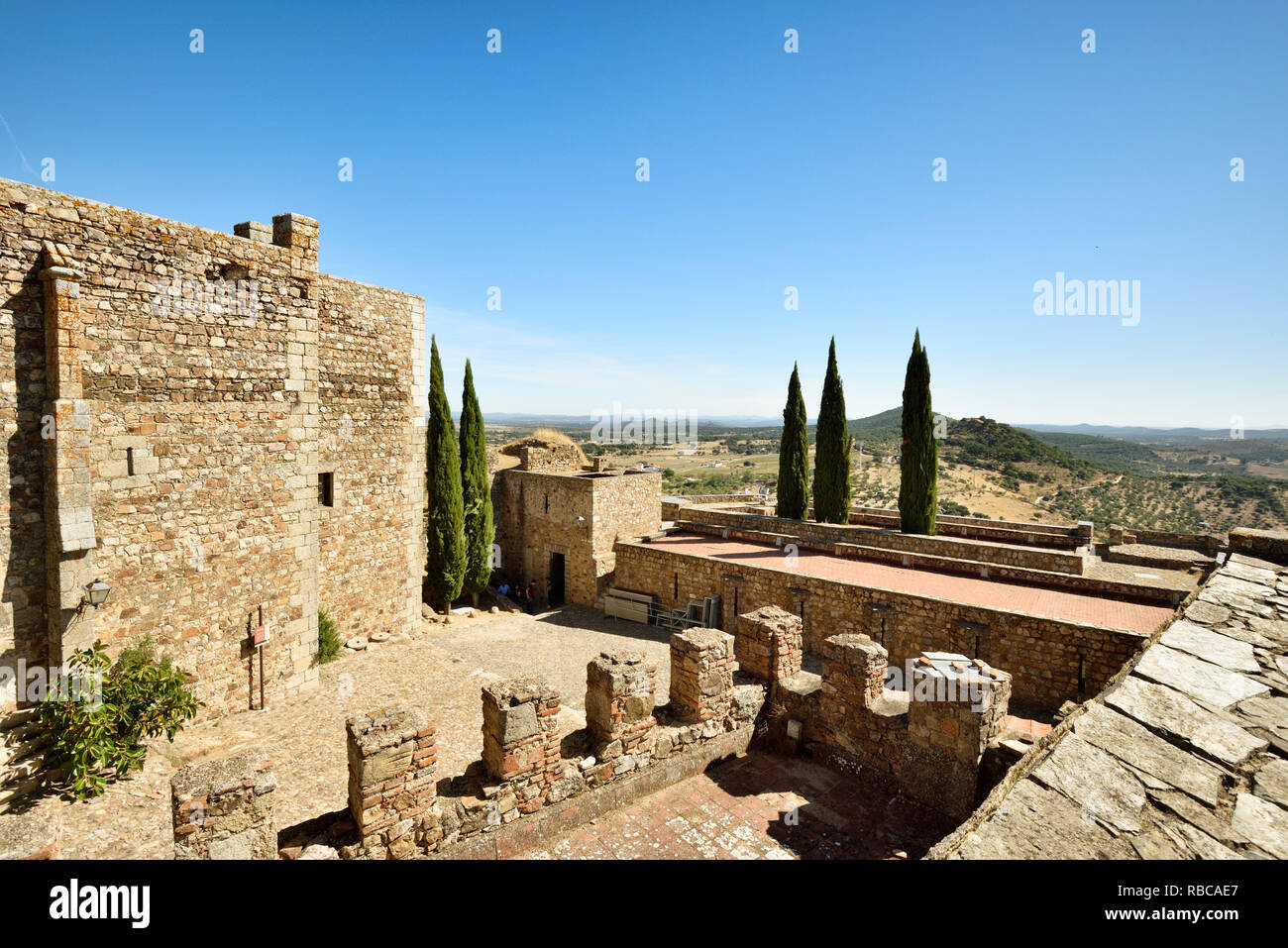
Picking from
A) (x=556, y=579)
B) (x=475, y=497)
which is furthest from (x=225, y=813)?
(x=556, y=579)

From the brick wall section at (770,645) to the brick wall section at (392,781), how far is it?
4464 millimetres

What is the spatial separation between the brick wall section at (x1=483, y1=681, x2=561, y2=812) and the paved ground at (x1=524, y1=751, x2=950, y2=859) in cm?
60

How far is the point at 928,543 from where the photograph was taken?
50.4 feet

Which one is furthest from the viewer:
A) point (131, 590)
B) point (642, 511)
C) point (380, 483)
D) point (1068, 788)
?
point (642, 511)

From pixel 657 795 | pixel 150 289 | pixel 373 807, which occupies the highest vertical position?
pixel 150 289

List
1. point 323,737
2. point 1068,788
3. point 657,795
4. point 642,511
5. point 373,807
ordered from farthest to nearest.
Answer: point 642,511 < point 323,737 < point 657,795 < point 373,807 < point 1068,788

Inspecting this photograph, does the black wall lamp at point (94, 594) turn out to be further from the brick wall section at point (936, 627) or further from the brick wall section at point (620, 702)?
the brick wall section at point (936, 627)

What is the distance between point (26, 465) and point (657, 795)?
8.56m

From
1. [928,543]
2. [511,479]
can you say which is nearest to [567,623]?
[511,479]

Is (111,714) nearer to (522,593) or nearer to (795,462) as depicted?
(522,593)

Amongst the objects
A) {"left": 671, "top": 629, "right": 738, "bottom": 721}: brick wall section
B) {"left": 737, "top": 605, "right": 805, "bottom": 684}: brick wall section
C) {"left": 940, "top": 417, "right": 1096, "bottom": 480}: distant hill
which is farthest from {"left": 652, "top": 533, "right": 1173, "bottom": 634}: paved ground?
{"left": 940, "top": 417, "right": 1096, "bottom": 480}: distant hill

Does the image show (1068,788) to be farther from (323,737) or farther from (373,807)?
(323,737)

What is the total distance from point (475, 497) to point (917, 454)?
45.8 ft

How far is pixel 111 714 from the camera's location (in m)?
6.85
